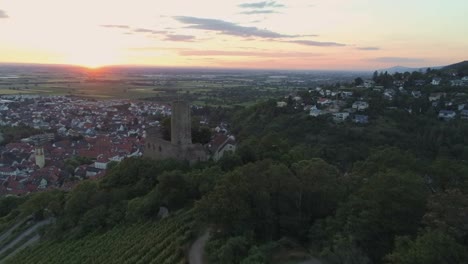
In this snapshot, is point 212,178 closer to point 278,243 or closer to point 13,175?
point 278,243

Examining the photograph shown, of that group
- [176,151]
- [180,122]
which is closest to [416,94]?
[180,122]

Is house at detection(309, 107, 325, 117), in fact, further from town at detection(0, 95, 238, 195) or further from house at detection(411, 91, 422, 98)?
house at detection(411, 91, 422, 98)

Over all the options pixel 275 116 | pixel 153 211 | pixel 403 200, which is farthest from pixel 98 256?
pixel 275 116

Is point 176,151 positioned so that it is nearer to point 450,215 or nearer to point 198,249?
point 198,249

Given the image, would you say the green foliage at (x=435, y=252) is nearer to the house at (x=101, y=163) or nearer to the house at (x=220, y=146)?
the house at (x=220, y=146)

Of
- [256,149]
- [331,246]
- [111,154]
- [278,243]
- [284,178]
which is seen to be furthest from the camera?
[111,154]

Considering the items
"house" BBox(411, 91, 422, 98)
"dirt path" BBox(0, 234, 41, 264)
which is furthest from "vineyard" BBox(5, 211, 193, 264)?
"house" BBox(411, 91, 422, 98)
